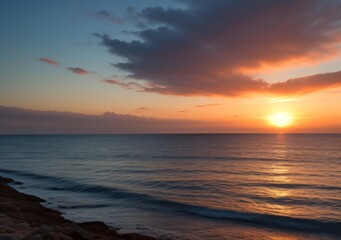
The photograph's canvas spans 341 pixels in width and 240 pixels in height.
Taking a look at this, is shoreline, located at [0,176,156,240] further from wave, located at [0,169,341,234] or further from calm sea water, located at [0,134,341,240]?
wave, located at [0,169,341,234]

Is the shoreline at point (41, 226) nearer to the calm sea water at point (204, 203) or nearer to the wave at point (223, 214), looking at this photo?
the calm sea water at point (204, 203)

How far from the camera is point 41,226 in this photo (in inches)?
616

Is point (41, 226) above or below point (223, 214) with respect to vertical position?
above

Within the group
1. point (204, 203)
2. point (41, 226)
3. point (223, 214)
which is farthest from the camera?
point (204, 203)

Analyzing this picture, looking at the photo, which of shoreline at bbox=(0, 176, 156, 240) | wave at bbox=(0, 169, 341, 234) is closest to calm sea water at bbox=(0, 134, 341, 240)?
wave at bbox=(0, 169, 341, 234)

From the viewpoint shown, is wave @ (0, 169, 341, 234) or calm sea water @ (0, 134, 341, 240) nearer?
calm sea water @ (0, 134, 341, 240)

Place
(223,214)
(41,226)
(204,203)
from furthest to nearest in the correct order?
(204,203) < (223,214) < (41,226)

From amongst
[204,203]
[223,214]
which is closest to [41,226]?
[223,214]

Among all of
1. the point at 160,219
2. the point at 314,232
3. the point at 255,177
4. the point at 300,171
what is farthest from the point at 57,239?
the point at 300,171

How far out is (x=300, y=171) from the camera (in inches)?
2194

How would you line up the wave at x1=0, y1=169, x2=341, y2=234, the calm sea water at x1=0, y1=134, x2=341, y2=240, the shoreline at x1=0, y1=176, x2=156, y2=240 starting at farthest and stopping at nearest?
the wave at x1=0, y1=169, x2=341, y2=234 < the calm sea water at x1=0, y1=134, x2=341, y2=240 < the shoreline at x1=0, y1=176, x2=156, y2=240

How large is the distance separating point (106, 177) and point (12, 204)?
26869 mm

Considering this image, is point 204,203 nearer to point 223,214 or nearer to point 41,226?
point 223,214

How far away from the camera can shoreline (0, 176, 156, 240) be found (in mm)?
13164
